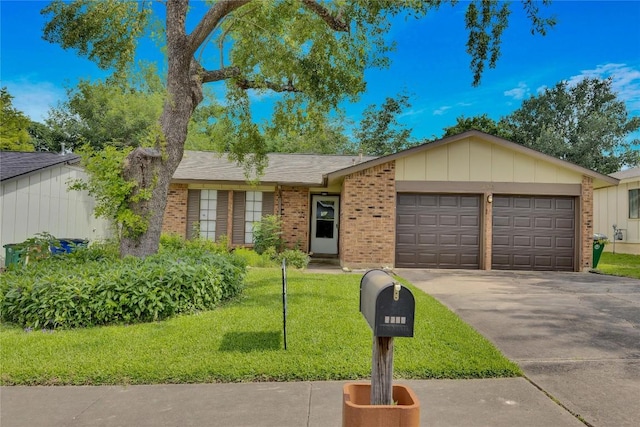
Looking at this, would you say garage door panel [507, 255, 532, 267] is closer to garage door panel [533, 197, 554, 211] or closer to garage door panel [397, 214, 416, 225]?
garage door panel [533, 197, 554, 211]

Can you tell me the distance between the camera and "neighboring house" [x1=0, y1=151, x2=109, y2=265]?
1088 cm

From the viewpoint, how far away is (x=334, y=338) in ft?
16.9

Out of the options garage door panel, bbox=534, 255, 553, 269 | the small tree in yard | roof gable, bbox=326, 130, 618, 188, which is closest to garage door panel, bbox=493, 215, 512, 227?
Answer: garage door panel, bbox=534, 255, 553, 269

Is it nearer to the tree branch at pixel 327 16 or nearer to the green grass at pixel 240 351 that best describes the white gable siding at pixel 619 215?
the tree branch at pixel 327 16

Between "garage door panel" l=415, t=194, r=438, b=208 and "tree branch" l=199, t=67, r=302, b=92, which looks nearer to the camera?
"tree branch" l=199, t=67, r=302, b=92

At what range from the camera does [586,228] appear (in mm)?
12766

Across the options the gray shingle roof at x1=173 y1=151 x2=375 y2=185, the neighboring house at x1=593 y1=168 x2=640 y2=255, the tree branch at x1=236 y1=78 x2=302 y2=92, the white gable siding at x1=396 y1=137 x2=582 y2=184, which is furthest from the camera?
the neighboring house at x1=593 y1=168 x2=640 y2=255

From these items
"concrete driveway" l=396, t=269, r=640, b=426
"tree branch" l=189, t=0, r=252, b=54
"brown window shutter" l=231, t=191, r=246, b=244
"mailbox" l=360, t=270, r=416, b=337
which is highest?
"tree branch" l=189, t=0, r=252, b=54

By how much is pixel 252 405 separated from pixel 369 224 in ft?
31.6

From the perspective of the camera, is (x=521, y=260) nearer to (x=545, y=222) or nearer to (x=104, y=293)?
(x=545, y=222)

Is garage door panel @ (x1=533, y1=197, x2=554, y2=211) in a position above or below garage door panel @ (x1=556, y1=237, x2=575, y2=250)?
above

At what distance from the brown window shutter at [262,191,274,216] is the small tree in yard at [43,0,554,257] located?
449cm

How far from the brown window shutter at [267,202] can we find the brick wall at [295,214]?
0.23m

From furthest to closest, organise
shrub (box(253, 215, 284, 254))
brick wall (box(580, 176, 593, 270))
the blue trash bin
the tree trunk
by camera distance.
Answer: shrub (box(253, 215, 284, 254)) < brick wall (box(580, 176, 593, 270)) < the blue trash bin < the tree trunk
